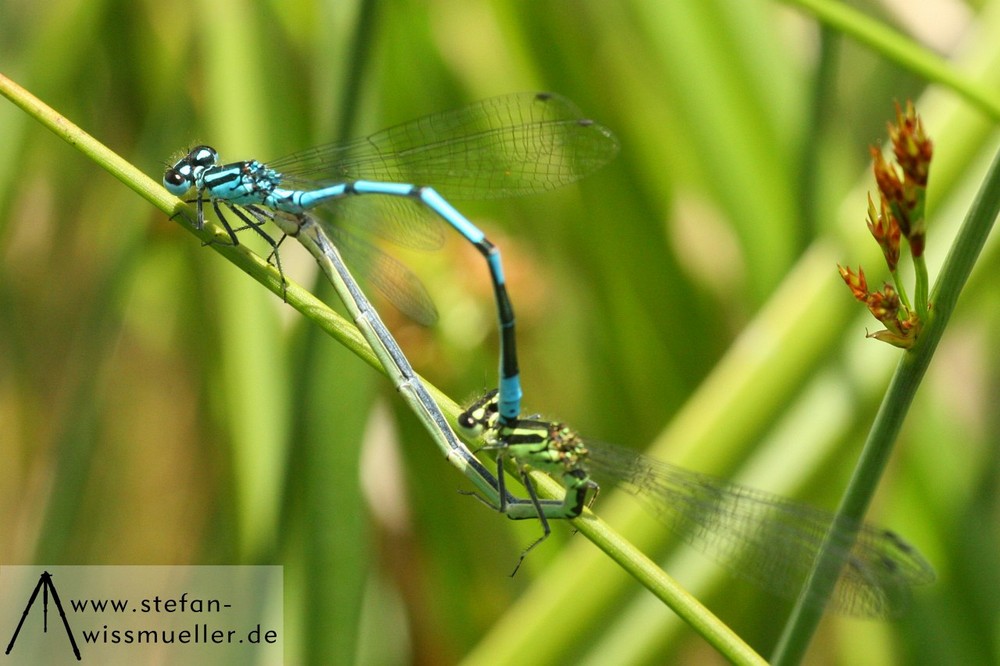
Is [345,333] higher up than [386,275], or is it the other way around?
[386,275]

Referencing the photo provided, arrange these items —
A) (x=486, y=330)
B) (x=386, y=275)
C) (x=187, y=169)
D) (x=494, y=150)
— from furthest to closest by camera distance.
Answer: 1. (x=486, y=330)
2. (x=494, y=150)
3. (x=386, y=275)
4. (x=187, y=169)

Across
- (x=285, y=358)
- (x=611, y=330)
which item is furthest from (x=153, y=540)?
(x=611, y=330)

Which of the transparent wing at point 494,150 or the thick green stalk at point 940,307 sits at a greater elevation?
the transparent wing at point 494,150

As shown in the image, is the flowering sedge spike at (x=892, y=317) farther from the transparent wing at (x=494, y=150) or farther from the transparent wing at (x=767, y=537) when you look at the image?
the transparent wing at (x=494, y=150)

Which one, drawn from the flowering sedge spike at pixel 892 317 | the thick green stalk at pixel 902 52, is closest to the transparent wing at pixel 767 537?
the flowering sedge spike at pixel 892 317

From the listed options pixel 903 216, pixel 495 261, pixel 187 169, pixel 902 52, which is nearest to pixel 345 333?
pixel 495 261

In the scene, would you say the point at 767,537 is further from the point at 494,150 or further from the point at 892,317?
the point at 494,150
